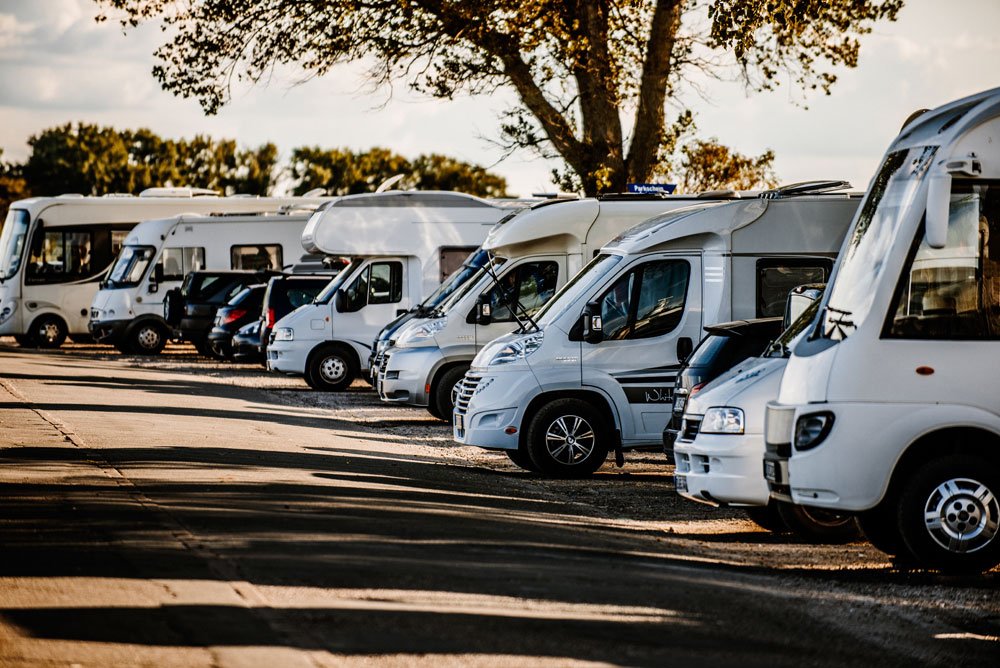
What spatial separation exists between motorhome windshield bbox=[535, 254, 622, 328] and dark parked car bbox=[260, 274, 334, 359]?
12.9 metres

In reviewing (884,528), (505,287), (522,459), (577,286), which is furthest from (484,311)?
(884,528)

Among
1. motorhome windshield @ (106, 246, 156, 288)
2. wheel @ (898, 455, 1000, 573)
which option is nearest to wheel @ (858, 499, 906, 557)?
wheel @ (898, 455, 1000, 573)

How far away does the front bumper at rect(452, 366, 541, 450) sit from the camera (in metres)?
14.9

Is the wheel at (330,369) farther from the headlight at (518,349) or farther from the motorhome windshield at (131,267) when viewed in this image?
the headlight at (518,349)

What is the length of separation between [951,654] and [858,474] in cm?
212

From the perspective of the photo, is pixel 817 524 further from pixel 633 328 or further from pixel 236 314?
pixel 236 314

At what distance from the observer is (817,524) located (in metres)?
11.1

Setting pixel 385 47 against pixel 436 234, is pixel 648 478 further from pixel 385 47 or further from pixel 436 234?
pixel 385 47

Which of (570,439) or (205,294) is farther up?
(205,294)

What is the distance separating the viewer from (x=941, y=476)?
31.2 feet

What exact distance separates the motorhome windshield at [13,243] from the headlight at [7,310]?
0.62 metres

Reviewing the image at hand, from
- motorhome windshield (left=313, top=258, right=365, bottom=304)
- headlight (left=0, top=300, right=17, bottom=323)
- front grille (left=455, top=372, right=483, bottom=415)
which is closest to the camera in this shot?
front grille (left=455, top=372, right=483, bottom=415)

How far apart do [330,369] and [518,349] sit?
446 inches

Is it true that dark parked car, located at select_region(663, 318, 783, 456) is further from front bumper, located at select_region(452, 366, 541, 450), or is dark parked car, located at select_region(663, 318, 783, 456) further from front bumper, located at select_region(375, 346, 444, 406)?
front bumper, located at select_region(375, 346, 444, 406)
